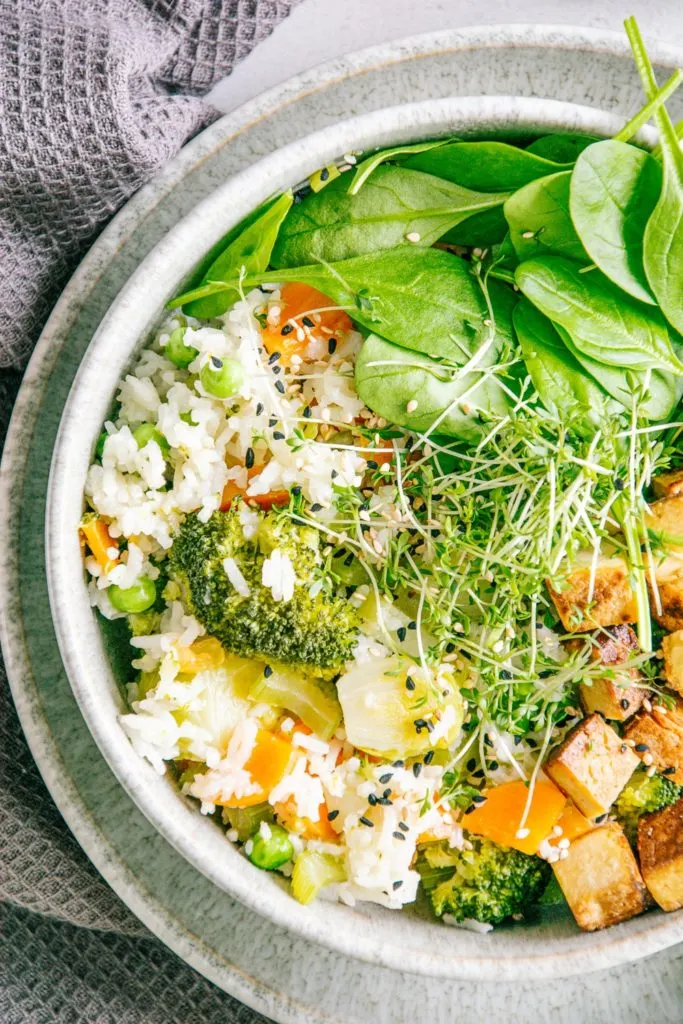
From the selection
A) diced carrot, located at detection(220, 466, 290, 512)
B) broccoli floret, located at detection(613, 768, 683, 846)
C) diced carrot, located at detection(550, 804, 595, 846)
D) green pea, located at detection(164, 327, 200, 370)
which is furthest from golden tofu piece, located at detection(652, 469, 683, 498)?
green pea, located at detection(164, 327, 200, 370)

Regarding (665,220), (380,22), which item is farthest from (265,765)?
(380,22)

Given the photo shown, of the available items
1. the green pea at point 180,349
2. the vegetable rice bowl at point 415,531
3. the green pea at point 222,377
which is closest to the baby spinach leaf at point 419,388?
the vegetable rice bowl at point 415,531

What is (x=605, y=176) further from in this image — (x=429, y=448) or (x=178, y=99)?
(x=178, y=99)

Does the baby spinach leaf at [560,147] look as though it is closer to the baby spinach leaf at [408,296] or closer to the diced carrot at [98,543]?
the baby spinach leaf at [408,296]

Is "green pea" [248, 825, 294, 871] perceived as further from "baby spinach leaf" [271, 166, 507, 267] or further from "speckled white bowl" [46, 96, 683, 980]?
"baby spinach leaf" [271, 166, 507, 267]

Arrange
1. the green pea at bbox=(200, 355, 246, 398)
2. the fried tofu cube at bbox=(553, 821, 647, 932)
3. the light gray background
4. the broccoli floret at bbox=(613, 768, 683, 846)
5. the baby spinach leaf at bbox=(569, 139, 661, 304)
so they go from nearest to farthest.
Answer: the baby spinach leaf at bbox=(569, 139, 661, 304) → the green pea at bbox=(200, 355, 246, 398) → the fried tofu cube at bbox=(553, 821, 647, 932) → the broccoli floret at bbox=(613, 768, 683, 846) → the light gray background

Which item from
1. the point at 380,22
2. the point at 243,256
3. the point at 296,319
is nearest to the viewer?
the point at 243,256

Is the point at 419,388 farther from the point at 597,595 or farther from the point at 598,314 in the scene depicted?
the point at 597,595
